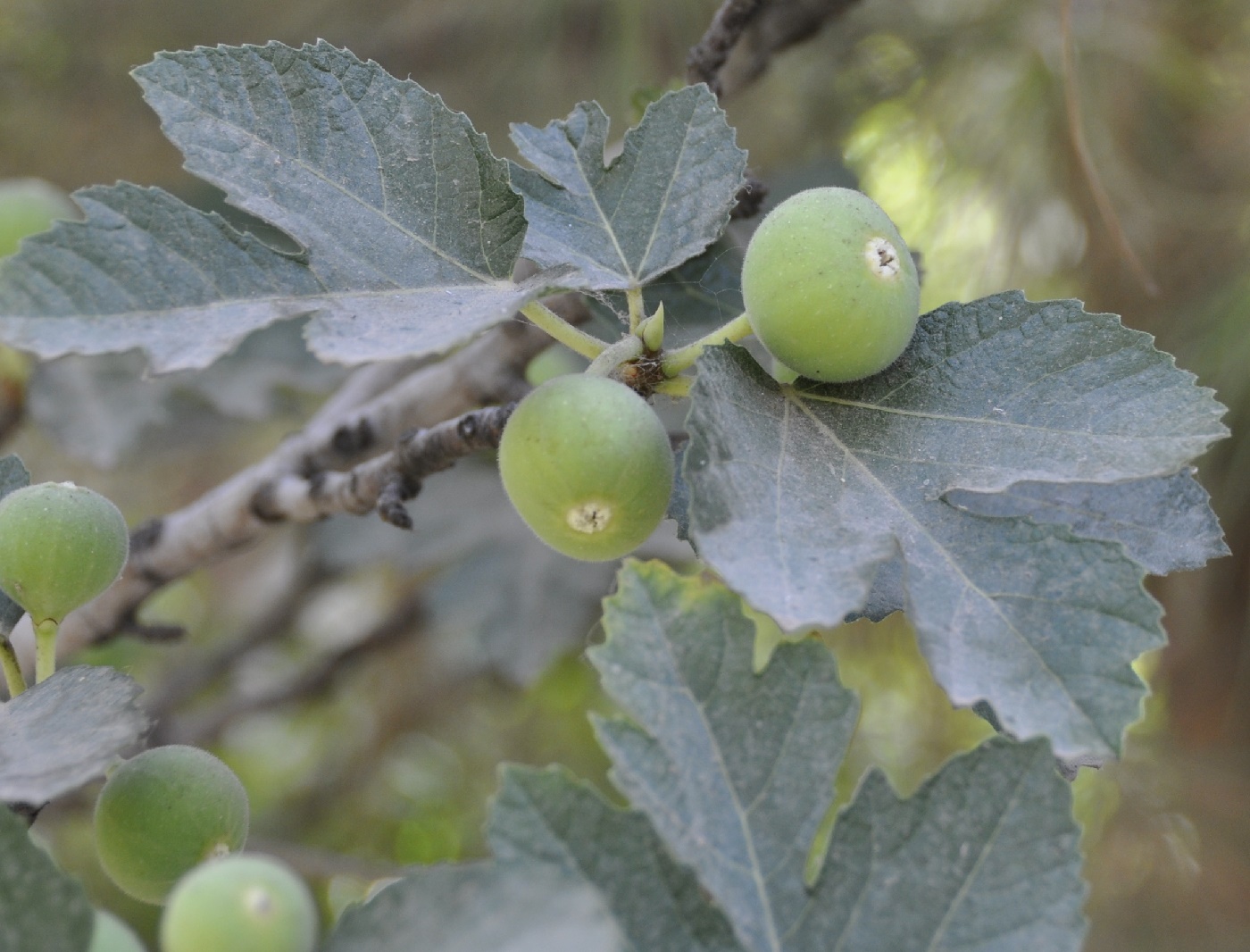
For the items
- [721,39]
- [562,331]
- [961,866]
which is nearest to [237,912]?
[961,866]

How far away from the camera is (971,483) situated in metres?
1.16

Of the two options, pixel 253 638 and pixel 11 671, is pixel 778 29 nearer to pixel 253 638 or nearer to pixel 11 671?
pixel 11 671

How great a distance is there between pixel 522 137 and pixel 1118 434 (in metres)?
0.75

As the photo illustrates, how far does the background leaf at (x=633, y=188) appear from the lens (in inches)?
51.6

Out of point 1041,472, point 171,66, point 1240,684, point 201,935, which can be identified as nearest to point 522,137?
point 171,66

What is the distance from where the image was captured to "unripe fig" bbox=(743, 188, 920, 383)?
110cm

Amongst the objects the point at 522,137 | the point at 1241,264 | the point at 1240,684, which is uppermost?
the point at 522,137

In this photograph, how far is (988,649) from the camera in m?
1.02

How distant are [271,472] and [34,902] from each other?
3.93 feet

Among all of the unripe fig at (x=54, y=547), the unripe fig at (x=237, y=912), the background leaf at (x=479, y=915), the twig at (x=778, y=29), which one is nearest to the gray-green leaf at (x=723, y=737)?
the background leaf at (x=479, y=915)

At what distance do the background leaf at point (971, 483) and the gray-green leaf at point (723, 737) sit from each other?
70 mm

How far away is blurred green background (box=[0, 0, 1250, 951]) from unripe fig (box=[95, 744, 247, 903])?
1.18 metres

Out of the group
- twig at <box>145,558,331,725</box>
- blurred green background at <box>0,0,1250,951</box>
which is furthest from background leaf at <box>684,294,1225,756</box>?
twig at <box>145,558,331,725</box>

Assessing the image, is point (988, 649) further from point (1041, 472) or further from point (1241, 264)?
point (1241, 264)
